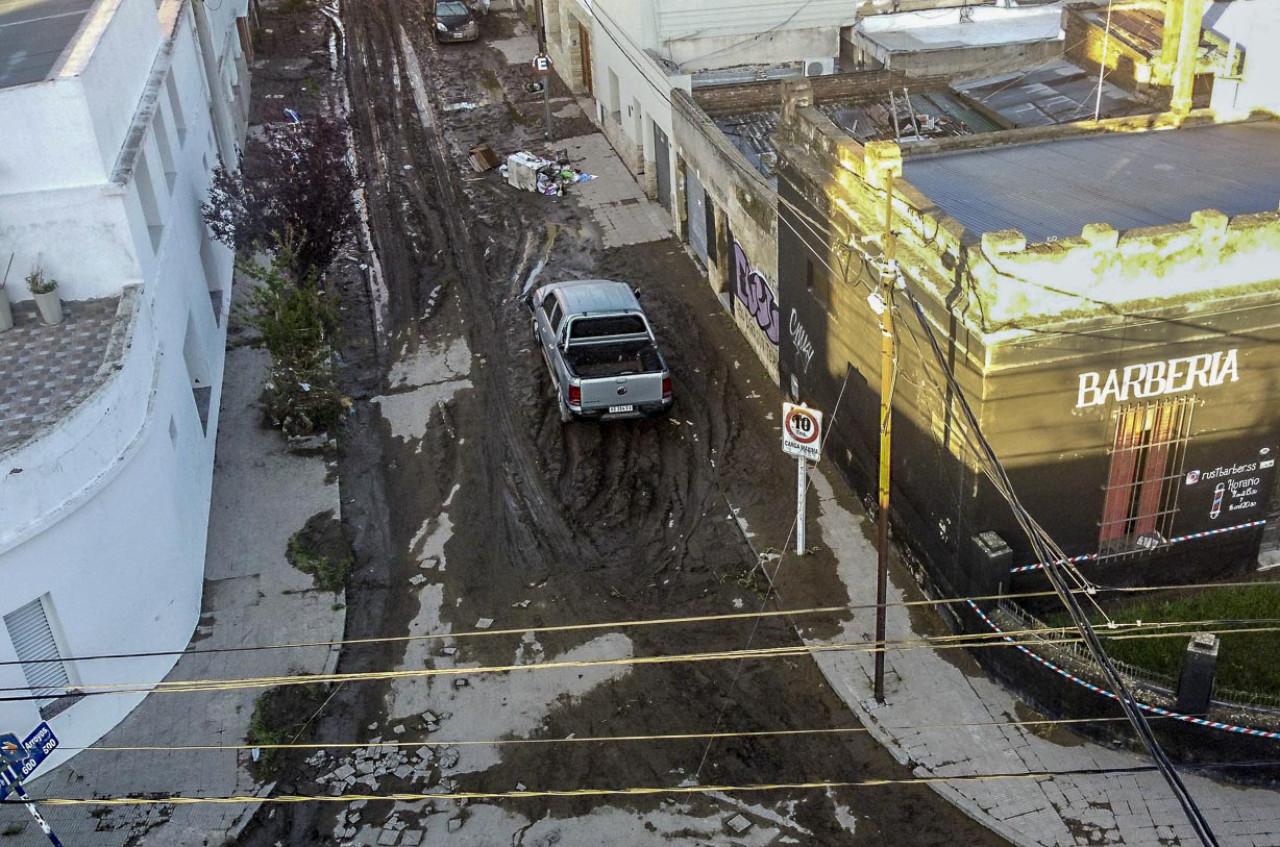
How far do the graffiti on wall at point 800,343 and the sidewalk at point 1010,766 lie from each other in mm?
5283

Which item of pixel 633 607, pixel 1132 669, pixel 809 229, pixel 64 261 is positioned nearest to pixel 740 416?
pixel 809 229

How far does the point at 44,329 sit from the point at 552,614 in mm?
8280

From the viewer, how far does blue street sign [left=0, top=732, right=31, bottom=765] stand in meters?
12.6

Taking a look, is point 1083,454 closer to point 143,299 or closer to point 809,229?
point 809,229

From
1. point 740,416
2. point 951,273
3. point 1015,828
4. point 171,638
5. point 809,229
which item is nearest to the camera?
point 1015,828

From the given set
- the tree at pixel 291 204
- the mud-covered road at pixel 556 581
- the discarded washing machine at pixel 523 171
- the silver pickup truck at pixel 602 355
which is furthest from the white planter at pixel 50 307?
the discarded washing machine at pixel 523 171

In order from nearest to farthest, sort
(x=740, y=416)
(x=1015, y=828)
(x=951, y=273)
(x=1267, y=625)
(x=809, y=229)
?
(x=1015, y=828) < (x=951, y=273) < (x=1267, y=625) < (x=809, y=229) < (x=740, y=416)

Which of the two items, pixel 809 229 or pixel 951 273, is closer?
pixel 951 273

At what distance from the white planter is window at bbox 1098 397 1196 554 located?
14.5 metres

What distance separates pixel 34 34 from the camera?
802 inches

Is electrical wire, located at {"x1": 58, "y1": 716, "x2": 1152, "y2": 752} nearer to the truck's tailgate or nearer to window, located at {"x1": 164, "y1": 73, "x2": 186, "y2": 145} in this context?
the truck's tailgate

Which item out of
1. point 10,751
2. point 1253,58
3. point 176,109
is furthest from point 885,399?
point 176,109

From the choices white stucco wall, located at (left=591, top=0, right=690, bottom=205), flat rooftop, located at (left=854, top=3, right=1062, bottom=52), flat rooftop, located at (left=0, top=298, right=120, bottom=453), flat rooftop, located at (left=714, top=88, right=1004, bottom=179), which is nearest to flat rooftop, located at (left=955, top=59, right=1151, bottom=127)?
flat rooftop, located at (left=714, top=88, right=1004, bottom=179)

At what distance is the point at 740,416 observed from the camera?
21.5 metres
